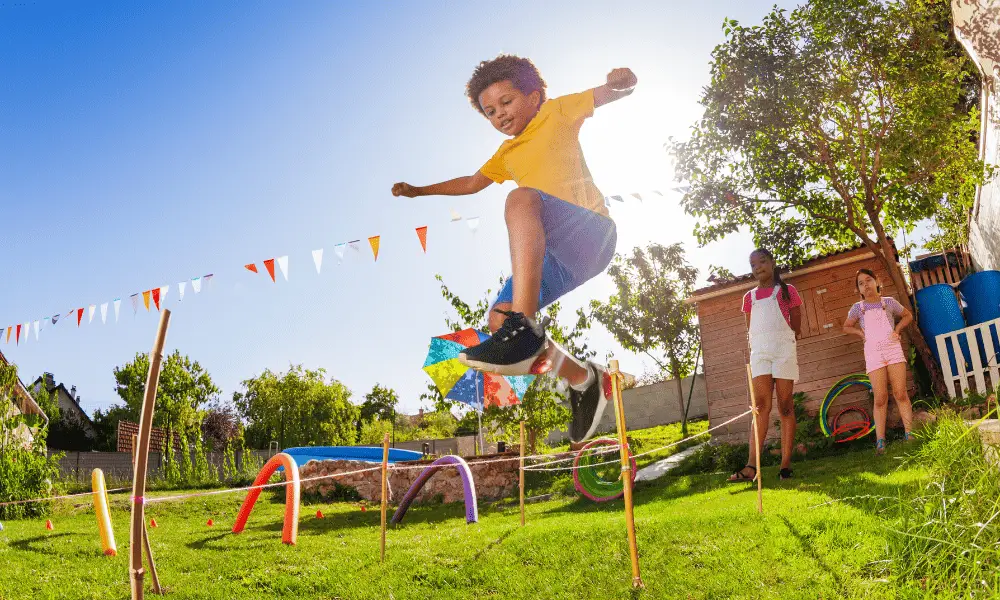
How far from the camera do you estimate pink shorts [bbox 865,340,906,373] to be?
19.2 ft

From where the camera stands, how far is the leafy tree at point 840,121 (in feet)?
26.7

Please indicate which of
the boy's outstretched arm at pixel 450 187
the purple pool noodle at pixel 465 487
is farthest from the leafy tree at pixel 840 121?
the boy's outstretched arm at pixel 450 187

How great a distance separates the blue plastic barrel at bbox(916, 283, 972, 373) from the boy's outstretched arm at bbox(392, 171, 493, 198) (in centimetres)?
736

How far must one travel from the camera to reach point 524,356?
1876 mm

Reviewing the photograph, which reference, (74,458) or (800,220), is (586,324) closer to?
(800,220)

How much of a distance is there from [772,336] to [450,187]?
4136 mm

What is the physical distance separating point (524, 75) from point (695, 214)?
7.24 metres

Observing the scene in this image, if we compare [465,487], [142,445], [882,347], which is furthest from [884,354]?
[142,445]

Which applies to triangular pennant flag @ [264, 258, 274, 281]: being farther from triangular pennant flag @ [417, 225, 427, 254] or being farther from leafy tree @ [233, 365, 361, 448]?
leafy tree @ [233, 365, 361, 448]

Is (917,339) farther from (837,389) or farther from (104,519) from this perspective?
(104,519)

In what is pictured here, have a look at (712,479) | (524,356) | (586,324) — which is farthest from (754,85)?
(524,356)

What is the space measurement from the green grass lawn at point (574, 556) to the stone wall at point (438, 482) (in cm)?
364

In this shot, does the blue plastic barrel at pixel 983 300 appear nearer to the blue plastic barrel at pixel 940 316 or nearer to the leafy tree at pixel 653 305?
the blue plastic barrel at pixel 940 316

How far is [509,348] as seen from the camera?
6.10ft
